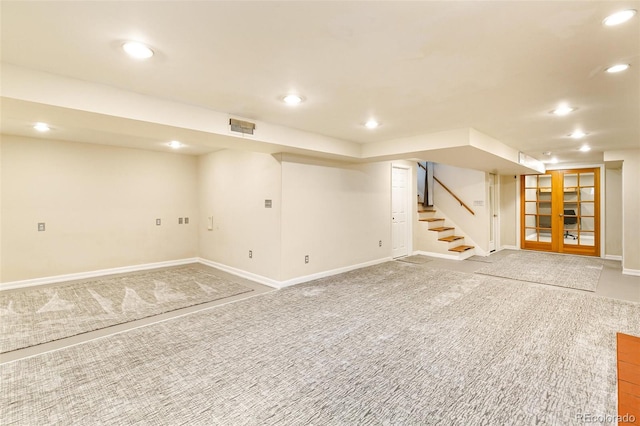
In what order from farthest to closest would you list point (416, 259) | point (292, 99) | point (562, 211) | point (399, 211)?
point (562, 211)
point (399, 211)
point (416, 259)
point (292, 99)

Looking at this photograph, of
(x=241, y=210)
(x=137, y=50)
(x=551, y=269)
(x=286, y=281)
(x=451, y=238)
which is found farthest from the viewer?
(x=451, y=238)

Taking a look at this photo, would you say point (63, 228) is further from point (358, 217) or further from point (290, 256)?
point (358, 217)

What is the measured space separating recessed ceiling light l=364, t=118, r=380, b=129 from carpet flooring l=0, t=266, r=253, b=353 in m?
3.01

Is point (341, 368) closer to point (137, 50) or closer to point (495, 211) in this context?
point (137, 50)

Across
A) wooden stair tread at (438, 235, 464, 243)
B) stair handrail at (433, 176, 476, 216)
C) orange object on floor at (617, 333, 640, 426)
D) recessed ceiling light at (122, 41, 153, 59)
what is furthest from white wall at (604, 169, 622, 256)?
recessed ceiling light at (122, 41, 153, 59)

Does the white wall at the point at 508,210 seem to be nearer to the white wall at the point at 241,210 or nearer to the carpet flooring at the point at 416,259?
the carpet flooring at the point at 416,259

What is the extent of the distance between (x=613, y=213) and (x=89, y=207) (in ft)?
37.2

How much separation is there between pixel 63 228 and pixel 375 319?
549 cm

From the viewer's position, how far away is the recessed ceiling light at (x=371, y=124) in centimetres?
378

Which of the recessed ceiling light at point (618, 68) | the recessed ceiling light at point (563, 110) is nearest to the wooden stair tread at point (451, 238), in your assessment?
the recessed ceiling light at point (563, 110)

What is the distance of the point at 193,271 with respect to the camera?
5.92 m

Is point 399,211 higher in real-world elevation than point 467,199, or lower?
lower

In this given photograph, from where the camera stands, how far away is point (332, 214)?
18.2 feet

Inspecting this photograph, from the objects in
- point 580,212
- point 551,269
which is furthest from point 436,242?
point 580,212
